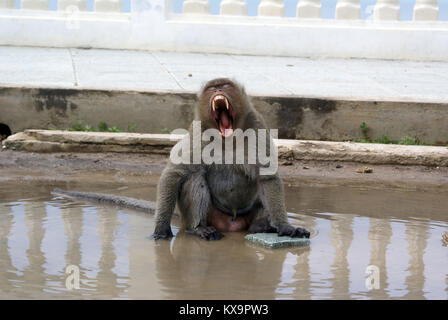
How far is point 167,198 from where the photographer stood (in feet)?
16.3

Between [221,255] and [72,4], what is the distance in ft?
29.5

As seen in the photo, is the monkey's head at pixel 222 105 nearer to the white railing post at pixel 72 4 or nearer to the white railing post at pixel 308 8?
the white railing post at pixel 308 8

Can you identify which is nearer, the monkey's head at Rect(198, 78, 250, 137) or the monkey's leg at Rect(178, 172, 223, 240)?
the monkey's head at Rect(198, 78, 250, 137)

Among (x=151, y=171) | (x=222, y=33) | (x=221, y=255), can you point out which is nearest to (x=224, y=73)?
(x=222, y=33)

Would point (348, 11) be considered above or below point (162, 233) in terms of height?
above

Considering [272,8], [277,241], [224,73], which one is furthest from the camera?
[272,8]

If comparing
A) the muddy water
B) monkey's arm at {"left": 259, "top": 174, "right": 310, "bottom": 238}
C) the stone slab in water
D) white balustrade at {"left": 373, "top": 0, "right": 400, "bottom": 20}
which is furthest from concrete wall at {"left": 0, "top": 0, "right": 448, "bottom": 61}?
the stone slab in water

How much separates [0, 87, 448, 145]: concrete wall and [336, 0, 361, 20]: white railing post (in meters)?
4.48

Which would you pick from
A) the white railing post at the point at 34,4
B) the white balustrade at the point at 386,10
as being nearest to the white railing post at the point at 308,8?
the white balustrade at the point at 386,10

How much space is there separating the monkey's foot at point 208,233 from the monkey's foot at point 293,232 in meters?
0.43

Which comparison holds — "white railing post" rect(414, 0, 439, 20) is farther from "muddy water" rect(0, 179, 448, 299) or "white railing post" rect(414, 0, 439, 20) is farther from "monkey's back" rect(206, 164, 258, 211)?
"monkey's back" rect(206, 164, 258, 211)

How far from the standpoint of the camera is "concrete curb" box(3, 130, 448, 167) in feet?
25.4

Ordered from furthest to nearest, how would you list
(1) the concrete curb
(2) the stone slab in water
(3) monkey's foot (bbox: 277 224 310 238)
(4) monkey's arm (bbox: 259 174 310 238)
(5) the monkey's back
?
(1) the concrete curb < (5) the monkey's back < (4) monkey's arm (bbox: 259 174 310 238) < (3) monkey's foot (bbox: 277 224 310 238) < (2) the stone slab in water

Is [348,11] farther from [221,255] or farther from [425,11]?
[221,255]
